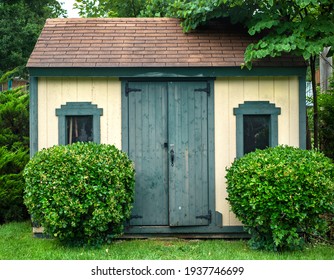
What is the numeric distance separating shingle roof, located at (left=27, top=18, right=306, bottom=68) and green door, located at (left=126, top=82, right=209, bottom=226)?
1.29 feet

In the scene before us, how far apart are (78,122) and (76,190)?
1488 millimetres

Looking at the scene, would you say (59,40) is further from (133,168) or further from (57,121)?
(133,168)

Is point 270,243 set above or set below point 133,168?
below

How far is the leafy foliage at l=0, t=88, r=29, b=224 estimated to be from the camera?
27.1 ft

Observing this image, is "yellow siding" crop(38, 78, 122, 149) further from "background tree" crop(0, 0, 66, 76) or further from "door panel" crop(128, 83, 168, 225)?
"background tree" crop(0, 0, 66, 76)

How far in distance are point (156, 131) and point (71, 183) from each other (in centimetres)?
168

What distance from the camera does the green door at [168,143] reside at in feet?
24.2

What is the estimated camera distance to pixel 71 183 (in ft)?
20.6

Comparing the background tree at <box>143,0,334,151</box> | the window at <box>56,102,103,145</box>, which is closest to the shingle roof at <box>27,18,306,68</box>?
the background tree at <box>143,0,334,151</box>

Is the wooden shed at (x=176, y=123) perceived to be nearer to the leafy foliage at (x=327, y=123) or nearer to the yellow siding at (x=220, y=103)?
the yellow siding at (x=220, y=103)

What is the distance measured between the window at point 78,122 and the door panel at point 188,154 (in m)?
1.11

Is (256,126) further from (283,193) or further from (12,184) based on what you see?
(12,184)

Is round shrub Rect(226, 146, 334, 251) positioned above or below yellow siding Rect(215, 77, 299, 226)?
below

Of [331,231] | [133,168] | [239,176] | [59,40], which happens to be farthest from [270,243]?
[59,40]
